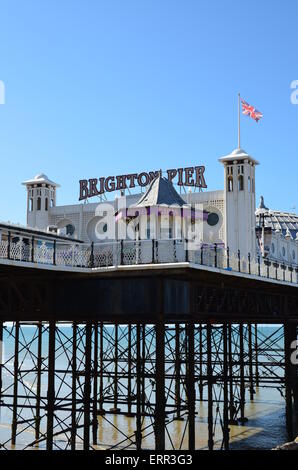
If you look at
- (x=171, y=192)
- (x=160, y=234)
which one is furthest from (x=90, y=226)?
(x=160, y=234)

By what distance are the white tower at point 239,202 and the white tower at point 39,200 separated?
13.1 m

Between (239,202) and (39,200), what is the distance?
15.0 m

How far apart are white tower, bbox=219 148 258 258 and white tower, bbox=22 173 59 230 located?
13113 millimetres

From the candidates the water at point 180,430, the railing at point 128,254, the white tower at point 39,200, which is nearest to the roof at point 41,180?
the white tower at point 39,200

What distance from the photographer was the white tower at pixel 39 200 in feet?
149

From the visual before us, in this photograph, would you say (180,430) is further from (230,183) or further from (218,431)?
(230,183)

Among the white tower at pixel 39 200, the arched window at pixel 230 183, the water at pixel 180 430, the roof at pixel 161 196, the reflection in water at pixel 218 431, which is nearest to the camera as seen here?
the roof at pixel 161 196

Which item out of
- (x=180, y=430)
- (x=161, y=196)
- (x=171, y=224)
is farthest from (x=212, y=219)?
(x=171, y=224)

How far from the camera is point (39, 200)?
4575cm

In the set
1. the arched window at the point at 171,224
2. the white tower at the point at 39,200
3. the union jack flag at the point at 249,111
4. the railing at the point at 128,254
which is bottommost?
the railing at the point at 128,254

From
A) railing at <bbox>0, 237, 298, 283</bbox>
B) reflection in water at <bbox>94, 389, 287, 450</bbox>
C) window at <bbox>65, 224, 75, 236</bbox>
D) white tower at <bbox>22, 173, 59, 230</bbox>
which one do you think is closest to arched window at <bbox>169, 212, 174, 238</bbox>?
railing at <bbox>0, 237, 298, 283</bbox>

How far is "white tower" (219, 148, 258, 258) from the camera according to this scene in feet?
131

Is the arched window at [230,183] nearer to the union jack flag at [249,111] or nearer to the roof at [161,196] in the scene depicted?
the union jack flag at [249,111]

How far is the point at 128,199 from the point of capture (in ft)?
145
